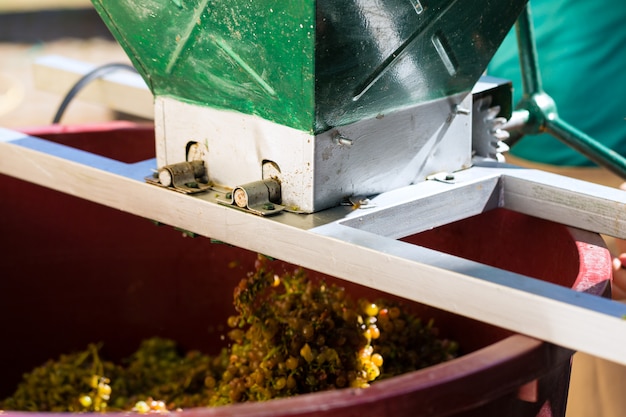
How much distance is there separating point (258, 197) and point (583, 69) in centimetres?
152

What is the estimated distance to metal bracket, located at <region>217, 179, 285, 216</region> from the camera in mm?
1458

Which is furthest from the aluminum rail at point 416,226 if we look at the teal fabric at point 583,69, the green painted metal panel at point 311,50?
the teal fabric at point 583,69

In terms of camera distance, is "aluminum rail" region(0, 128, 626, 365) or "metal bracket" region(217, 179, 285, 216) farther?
"metal bracket" region(217, 179, 285, 216)

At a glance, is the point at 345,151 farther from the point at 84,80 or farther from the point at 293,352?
the point at 84,80

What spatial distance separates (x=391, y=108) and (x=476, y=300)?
430mm

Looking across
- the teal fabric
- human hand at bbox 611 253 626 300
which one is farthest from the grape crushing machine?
the teal fabric

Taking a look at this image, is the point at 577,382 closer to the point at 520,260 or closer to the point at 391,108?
the point at 520,260

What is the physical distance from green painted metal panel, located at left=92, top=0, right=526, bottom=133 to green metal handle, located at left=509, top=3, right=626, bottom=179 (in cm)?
38

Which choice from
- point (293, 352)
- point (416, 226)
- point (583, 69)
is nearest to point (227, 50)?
point (416, 226)

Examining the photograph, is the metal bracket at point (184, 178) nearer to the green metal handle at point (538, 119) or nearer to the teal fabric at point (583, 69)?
the green metal handle at point (538, 119)

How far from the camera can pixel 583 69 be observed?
2.66 meters

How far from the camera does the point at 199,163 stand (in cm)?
162

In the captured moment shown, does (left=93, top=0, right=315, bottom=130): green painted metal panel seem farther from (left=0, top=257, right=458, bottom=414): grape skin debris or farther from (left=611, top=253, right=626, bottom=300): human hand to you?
(left=611, top=253, right=626, bottom=300): human hand

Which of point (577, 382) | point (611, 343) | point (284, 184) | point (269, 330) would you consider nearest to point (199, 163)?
point (284, 184)
